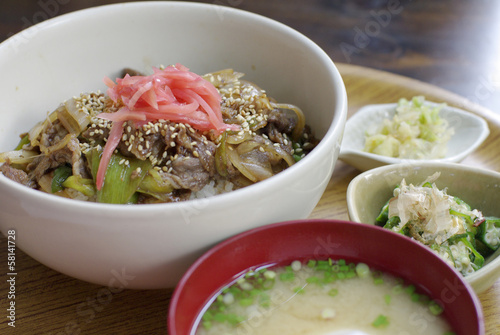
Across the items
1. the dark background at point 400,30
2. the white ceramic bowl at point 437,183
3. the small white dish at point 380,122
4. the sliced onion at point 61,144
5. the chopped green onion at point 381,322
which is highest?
the sliced onion at point 61,144

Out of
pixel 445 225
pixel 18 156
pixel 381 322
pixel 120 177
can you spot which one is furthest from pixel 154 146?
pixel 445 225

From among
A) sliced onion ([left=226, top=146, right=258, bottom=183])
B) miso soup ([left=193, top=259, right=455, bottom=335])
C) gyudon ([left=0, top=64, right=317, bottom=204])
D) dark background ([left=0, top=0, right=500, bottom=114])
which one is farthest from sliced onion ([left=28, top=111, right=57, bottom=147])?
dark background ([left=0, top=0, right=500, bottom=114])

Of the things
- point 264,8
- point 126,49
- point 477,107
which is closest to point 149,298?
point 126,49

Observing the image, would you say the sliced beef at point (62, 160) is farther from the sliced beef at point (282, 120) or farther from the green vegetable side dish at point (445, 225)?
the green vegetable side dish at point (445, 225)

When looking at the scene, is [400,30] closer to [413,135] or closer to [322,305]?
[413,135]

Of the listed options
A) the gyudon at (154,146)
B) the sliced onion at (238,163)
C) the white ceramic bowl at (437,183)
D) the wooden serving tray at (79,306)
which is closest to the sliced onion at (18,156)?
the gyudon at (154,146)

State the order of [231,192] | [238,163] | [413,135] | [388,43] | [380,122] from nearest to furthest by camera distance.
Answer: [231,192] → [238,163] → [413,135] → [380,122] → [388,43]
